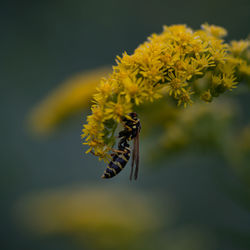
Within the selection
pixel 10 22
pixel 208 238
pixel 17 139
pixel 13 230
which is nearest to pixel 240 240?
pixel 208 238

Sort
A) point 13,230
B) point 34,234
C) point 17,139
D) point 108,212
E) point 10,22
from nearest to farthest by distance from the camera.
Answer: point 108,212 → point 34,234 → point 13,230 → point 17,139 → point 10,22

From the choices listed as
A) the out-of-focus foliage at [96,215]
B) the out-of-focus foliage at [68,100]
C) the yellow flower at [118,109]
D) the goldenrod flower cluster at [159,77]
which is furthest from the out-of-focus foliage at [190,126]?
the yellow flower at [118,109]

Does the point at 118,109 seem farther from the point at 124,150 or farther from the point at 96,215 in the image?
the point at 96,215

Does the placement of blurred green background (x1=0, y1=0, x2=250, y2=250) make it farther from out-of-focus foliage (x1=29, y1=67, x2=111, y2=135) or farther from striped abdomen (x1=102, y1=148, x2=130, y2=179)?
striped abdomen (x1=102, y1=148, x2=130, y2=179)

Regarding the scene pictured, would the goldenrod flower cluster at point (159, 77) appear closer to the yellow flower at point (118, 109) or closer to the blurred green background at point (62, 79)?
the yellow flower at point (118, 109)

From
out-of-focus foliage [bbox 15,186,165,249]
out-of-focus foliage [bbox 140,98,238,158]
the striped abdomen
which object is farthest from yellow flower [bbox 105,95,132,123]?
out-of-focus foliage [bbox 15,186,165,249]

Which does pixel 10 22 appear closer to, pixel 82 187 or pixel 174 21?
pixel 174 21

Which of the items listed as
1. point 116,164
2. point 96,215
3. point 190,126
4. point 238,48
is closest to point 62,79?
point 96,215
